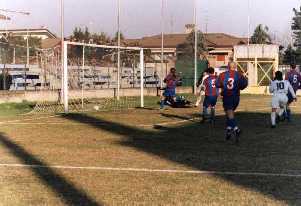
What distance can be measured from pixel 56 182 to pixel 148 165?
2.16m

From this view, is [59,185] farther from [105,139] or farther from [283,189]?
[105,139]

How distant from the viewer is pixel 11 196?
Answer: 8305mm

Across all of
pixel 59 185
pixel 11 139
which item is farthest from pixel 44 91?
pixel 59 185

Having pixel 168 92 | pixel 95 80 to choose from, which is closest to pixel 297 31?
pixel 95 80

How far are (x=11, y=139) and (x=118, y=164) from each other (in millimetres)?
5267

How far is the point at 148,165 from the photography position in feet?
35.9

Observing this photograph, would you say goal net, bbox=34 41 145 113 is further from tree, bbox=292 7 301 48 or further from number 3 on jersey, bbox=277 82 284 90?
tree, bbox=292 7 301 48

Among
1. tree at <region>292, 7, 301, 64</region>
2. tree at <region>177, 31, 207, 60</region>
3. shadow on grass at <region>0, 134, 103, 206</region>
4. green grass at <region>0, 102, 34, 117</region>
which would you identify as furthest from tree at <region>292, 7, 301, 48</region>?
shadow on grass at <region>0, 134, 103, 206</region>

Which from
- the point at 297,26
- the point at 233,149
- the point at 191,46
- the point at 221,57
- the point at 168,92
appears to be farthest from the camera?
the point at 221,57

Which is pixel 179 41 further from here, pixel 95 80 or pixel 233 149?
pixel 233 149

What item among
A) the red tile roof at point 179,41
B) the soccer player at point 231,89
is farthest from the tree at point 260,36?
the soccer player at point 231,89

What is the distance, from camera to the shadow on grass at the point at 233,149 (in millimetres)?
9240

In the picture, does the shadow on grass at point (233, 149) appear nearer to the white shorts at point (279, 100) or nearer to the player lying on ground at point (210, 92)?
the player lying on ground at point (210, 92)

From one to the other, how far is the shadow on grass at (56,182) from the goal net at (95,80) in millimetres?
12184
